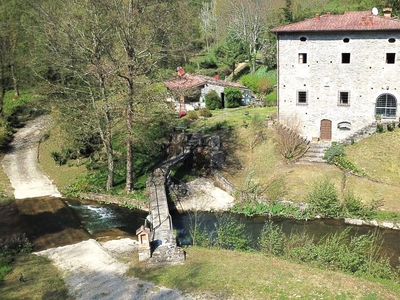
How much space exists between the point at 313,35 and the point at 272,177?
1084 centimetres

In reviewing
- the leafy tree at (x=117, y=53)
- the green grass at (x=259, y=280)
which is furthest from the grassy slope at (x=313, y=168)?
the green grass at (x=259, y=280)

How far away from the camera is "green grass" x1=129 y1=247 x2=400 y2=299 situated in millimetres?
14867

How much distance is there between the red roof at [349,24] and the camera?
97.6 ft

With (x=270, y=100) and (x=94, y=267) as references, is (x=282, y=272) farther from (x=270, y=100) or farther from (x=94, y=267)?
(x=270, y=100)

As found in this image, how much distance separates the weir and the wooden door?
312 inches

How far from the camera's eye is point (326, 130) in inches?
1304

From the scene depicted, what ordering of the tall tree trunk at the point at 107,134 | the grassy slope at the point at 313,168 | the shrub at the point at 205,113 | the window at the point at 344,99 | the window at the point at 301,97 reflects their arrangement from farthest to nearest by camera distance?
1. the shrub at the point at 205,113
2. the window at the point at 301,97
3. the window at the point at 344,99
4. the tall tree trunk at the point at 107,134
5. the grassy slope at the point at 313,168

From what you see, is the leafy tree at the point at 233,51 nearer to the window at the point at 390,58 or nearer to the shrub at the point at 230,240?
the window at the point at 390,58

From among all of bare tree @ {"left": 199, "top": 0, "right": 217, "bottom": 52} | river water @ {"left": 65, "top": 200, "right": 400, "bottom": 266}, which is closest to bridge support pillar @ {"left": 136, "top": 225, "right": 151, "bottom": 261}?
river water @ {"left": 65, "top": 200, "right": 400, "bottom": 266}

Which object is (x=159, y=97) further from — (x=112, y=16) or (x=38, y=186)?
(x=38, y=186)

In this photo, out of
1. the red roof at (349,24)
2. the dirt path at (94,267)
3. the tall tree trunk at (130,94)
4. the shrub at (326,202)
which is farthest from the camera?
the red roof at (349,24)

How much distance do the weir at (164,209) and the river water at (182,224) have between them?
4.82ft

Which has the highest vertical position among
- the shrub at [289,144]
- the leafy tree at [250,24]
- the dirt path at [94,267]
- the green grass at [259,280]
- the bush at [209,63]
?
the leafy tree at [250,24]

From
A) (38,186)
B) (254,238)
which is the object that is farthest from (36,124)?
(254,238)
